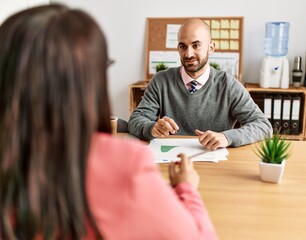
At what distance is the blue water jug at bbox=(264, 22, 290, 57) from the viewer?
3463 mm

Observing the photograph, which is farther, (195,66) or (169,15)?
(169,15)

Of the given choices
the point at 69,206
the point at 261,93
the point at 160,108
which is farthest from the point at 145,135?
the point at 261,93

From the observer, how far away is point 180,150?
1540 millimetres

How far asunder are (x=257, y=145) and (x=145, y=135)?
1.61 ft

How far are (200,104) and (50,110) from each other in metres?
1.49

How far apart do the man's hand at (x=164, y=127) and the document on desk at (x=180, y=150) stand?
4cm

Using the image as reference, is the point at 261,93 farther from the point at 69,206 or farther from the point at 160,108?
the point at 69,206

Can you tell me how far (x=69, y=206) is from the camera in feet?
2.09

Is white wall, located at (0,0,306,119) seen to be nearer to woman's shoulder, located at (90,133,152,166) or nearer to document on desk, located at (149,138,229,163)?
document on desk, located at (149,138,229,163)

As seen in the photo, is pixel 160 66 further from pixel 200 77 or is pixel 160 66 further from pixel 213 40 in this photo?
pixel 200 77

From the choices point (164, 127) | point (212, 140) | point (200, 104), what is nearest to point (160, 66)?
point (200, 104)

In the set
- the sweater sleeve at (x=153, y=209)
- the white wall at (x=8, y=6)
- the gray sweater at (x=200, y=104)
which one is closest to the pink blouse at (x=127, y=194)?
the sweater sleeve at (x=153, y=209)

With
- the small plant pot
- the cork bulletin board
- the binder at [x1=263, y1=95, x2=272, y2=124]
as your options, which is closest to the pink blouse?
the small plant pot

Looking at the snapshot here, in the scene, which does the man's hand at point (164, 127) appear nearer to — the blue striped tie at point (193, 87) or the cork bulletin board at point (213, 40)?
the blue striped tie at point (193, 87)
